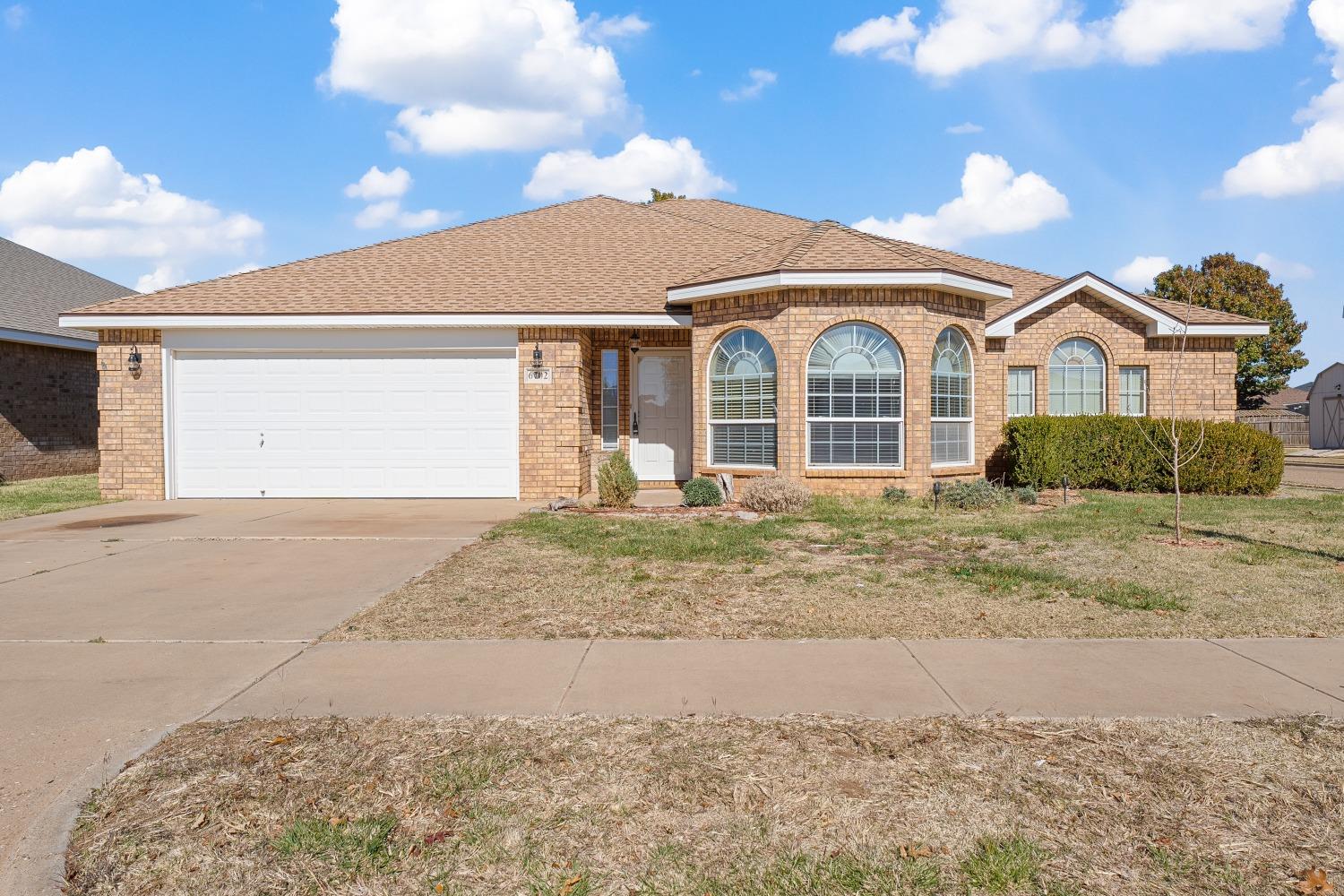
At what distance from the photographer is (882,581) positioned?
7.18 m

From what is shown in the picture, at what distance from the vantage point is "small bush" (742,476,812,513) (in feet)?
38.3

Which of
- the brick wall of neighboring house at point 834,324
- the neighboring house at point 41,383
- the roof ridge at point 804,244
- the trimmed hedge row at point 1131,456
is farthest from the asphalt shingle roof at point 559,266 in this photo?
the neighboring house at point 41,383

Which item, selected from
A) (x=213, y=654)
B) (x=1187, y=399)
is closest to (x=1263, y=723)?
(x=213, y=654)

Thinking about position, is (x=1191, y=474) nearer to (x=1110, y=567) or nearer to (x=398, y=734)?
(x=1110, y=567)

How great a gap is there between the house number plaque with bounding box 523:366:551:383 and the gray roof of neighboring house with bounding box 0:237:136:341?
37.6ft

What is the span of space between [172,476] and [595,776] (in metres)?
13.4

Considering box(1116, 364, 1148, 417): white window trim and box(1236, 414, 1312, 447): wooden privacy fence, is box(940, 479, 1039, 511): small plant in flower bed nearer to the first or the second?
box(1116, 364, 1148, 417): white window trim

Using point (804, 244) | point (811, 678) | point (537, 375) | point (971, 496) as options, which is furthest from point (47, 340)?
point (811, 678)

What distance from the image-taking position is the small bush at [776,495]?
11.7 meters

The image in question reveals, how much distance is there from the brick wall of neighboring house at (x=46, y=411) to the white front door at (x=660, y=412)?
1219cm

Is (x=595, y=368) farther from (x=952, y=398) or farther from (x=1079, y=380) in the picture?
(x=1079, y=380)

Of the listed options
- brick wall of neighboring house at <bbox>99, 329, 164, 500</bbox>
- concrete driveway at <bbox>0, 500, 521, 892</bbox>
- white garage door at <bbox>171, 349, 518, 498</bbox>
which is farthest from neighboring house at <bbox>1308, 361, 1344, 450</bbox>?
brick wall of neighboring house at <bbox>99, 329, 164, 500</bbox>

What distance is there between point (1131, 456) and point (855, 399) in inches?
210

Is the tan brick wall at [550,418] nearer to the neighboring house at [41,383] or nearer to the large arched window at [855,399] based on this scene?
the large arched window at [855,399]
